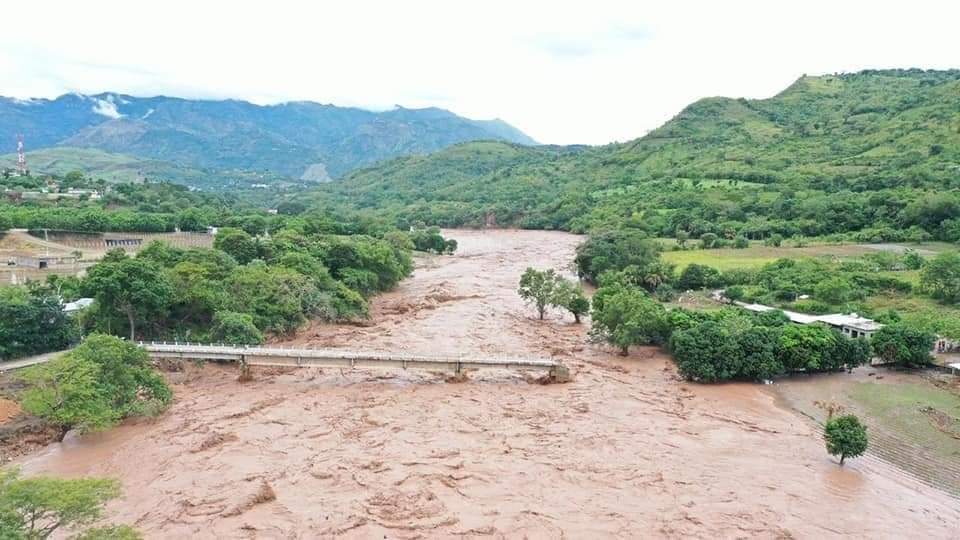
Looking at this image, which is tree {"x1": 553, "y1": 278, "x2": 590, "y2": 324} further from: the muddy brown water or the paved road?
the paved road

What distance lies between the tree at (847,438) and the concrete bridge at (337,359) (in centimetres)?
1354

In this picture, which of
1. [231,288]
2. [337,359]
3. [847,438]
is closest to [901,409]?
[847,438]

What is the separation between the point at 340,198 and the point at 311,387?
6170 inches

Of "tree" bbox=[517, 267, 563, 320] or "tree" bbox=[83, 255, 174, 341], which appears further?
"tree" bbox=[517, 267, 563, 320]

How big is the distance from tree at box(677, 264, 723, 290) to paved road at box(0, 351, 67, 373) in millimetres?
45505

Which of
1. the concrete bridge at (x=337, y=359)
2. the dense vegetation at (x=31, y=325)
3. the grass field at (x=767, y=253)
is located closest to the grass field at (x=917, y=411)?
the concrete bridge at (x=337, y=359)

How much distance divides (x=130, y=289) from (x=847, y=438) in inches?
1414

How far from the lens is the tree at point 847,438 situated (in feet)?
80.0

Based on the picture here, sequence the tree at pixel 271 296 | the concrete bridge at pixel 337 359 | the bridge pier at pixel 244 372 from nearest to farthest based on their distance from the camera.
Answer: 1. the concrete bridge at pixel 337 359
2. the bridge pier at pixel 244 372
3. the tree at pixel 271 296

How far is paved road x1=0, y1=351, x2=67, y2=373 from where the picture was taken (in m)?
31.9

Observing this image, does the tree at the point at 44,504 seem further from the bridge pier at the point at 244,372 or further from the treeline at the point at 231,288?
the treeline at the point at 231,288

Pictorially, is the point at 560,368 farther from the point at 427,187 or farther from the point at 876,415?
the point at 427,187

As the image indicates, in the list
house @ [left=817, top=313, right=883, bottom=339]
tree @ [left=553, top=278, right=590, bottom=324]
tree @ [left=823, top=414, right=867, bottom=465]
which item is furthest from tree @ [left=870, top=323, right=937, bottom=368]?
tree @ [left=553, top=278, right=590, bottom=324]

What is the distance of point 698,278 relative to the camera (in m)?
54.9
